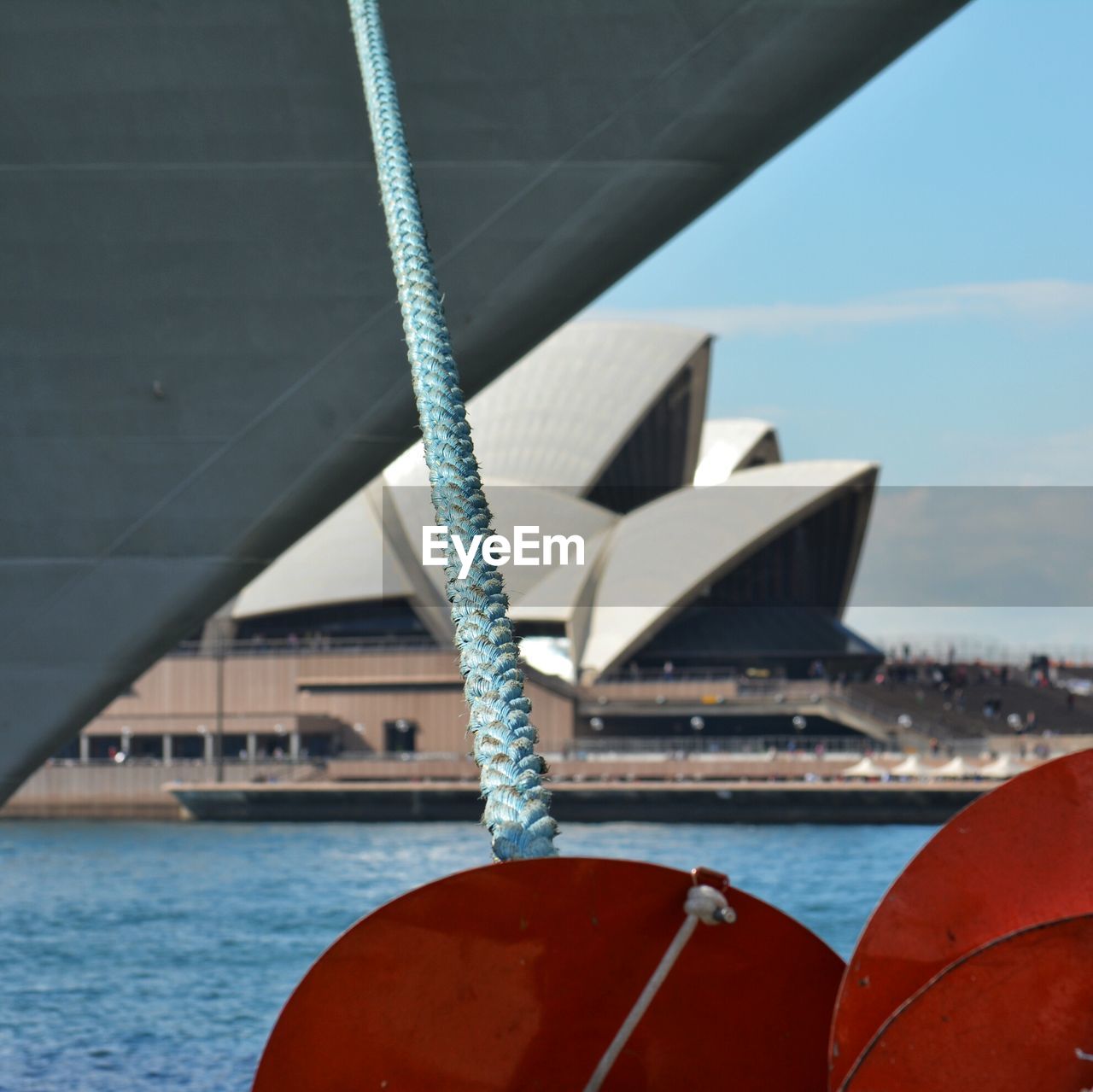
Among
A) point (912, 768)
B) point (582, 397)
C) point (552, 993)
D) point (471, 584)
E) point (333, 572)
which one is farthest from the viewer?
point (333, 572)

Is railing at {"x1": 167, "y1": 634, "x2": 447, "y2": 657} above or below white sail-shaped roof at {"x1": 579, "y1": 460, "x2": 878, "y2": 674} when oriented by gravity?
below

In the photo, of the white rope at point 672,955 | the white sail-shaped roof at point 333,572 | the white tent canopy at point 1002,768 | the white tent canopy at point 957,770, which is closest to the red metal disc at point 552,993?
the white rope at point 672,955

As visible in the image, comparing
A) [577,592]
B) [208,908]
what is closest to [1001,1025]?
[208,908]

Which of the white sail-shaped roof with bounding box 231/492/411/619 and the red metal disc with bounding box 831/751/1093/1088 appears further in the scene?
the white sail-shaped roof with bounding box 231/492/411/619

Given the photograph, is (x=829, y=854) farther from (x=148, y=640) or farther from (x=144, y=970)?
(x=148, y=640)

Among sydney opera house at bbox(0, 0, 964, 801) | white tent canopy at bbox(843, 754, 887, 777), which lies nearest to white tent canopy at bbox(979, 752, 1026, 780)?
white tent canopy at bbox(843, 754, 887, 777)

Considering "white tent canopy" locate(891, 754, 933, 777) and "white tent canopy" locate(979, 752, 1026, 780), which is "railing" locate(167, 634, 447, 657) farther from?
"white tent canopy" locate(979, 752, 1026, 780)

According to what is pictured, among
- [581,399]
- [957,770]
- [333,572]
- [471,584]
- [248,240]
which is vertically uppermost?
[581,399]

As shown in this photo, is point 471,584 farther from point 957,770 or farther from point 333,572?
point 333,572

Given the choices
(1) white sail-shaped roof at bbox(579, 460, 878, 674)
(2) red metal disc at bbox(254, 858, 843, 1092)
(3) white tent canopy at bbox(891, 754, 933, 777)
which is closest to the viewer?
(2) red metal disc at bbox(254, 858, 843, 1092)
